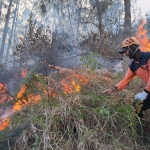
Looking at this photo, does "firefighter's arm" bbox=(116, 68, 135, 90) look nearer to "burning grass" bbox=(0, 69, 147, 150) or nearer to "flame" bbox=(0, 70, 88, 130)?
"burning grass" bbox=(0, 69, 147, 150)

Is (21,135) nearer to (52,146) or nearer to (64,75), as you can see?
(52,146)

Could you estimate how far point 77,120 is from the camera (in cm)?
397

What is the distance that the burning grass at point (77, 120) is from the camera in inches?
145

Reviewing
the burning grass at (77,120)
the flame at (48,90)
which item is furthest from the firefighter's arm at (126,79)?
the flame at (48,90)

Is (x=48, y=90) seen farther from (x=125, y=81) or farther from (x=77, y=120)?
(x=125, y=81)

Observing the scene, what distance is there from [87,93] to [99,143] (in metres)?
1.29

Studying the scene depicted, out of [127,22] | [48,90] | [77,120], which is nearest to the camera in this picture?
[77,120]

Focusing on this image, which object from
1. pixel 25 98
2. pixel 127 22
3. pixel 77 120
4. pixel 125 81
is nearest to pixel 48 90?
pixel 25 98

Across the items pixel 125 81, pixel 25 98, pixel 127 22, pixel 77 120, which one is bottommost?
pixel 77 120

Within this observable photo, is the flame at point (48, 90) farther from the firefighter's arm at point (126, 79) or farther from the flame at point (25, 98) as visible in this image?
the firefighter's arm at point (126, 79)

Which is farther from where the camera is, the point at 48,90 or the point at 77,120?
the point at 48,90

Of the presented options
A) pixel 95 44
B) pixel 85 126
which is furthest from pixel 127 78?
pixel 95 44

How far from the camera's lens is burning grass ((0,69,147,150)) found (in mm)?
3678

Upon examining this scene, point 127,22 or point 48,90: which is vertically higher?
point 127,22
